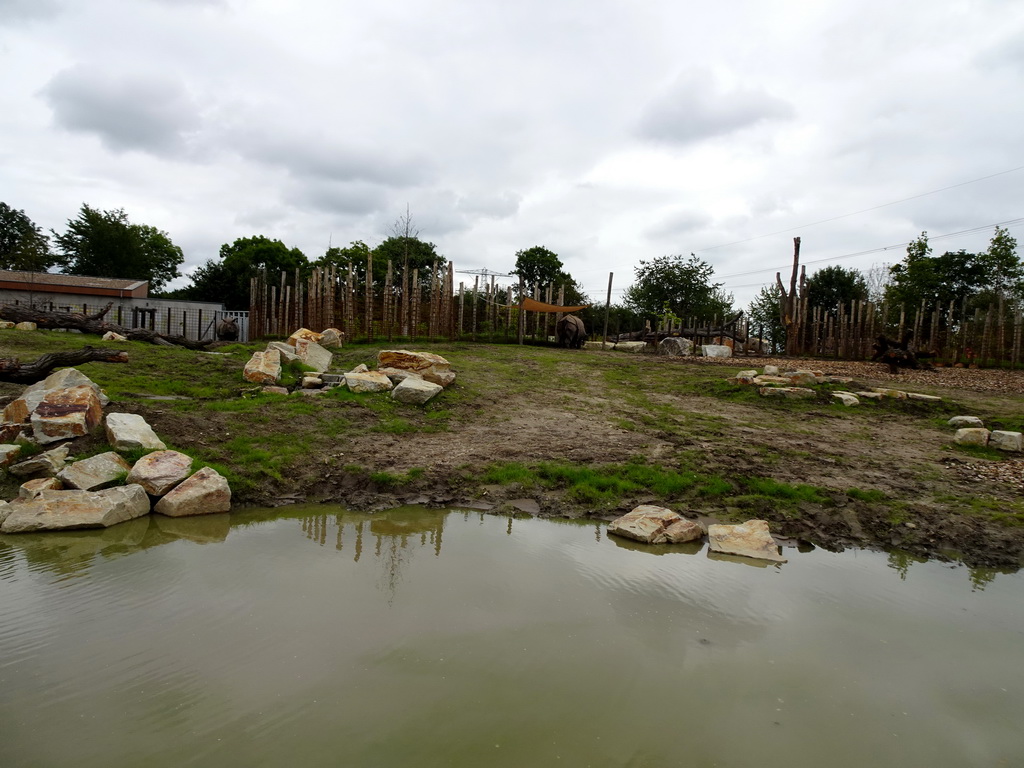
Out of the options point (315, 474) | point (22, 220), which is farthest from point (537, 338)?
point (22, 220)

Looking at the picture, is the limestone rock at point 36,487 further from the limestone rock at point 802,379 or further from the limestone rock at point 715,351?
the limestone rock at point 715,351

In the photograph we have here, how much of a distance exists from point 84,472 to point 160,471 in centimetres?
65

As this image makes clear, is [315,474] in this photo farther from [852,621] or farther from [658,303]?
[658,303]

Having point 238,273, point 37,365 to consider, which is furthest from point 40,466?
point 238,273

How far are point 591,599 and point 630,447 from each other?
13.9 feet

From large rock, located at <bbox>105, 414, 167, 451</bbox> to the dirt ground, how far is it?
1.13 ft

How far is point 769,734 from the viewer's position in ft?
9.17

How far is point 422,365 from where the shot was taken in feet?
37.6

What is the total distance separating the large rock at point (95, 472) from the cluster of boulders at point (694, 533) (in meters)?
4.78

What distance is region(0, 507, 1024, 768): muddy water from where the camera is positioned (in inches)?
105

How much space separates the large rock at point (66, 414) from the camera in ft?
21.8

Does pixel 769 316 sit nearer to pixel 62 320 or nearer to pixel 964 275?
pixel 964 275

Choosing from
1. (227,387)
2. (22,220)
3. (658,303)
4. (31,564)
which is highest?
(22,220)

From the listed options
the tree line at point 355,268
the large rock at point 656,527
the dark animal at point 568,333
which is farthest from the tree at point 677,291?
the large rock at point 656,527
